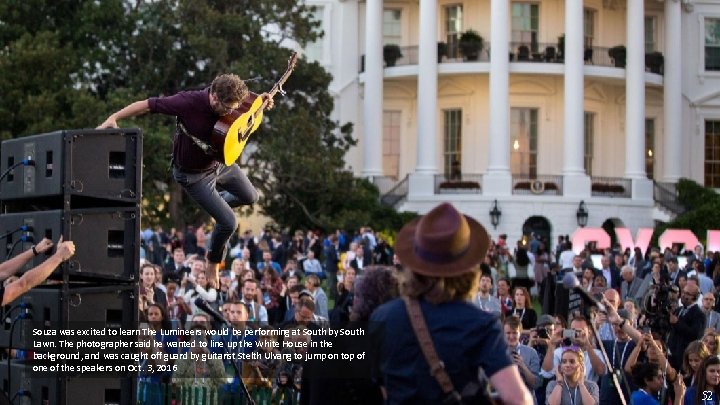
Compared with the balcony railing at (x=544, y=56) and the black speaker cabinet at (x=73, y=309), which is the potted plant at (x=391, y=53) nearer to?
the balcony railing at (x=544, y=56)

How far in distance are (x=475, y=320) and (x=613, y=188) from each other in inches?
1720

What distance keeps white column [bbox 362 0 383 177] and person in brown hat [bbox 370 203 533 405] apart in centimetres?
4387

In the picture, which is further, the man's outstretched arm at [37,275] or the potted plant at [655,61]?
the potted plant at [655,61]

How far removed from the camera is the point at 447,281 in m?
Answer: 6.54

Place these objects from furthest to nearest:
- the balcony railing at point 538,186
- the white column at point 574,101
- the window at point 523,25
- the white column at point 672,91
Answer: the white column at point 672,91 → the window at point 523,25 → the white column at point 574,101 → the balcony railing at point 538,186

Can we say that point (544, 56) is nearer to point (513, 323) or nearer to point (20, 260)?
point (513, 323)

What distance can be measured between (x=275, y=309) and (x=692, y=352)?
342 inches

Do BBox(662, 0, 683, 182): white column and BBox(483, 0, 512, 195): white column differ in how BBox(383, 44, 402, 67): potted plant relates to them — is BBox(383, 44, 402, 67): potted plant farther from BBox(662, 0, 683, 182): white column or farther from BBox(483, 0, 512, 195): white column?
BBox(662, 0, 683, 182): white column

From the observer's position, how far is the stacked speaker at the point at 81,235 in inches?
402

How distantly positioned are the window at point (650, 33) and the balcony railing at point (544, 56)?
1.03 metres

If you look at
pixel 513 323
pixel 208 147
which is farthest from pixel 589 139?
pixel 208 147

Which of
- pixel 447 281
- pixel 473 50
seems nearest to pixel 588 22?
pixel 473 50

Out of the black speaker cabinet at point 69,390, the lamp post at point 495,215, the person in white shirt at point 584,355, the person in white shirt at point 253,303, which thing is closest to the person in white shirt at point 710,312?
the person in white shirt at point 584,355

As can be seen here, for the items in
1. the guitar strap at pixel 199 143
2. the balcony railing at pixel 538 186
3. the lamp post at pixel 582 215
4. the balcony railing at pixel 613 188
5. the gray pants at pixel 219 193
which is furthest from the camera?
the balcony railing at pixel 613 188
